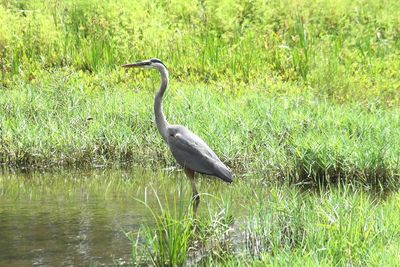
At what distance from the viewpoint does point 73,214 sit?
25.8 ft

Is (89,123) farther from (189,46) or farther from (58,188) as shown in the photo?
(189,46)

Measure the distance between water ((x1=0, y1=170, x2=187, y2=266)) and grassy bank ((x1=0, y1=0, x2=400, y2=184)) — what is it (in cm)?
58

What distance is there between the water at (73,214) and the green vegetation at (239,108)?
38 cm

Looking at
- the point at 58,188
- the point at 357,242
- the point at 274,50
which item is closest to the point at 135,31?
the point at 274,50

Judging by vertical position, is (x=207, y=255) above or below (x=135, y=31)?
below

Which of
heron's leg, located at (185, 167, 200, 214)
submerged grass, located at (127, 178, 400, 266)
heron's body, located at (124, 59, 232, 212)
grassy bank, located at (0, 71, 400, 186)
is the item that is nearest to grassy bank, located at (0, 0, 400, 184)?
grassy bank, located at (0, 71, 400, 186)

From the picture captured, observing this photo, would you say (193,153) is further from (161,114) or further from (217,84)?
(217,84)

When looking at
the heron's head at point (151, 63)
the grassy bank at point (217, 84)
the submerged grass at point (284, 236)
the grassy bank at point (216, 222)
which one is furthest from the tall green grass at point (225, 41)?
the submerged grass at point (284, 236)

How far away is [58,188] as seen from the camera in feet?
29.4

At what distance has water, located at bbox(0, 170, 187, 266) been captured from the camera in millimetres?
6668

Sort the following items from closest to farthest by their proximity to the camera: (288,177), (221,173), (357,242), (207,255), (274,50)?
(357,242)
(207,255)
(221,173)
(288,177)
(274,50)

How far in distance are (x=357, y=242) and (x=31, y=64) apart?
8594 millimetres

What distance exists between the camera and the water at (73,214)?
6.67 m

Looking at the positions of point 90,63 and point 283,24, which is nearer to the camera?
point 90,63
